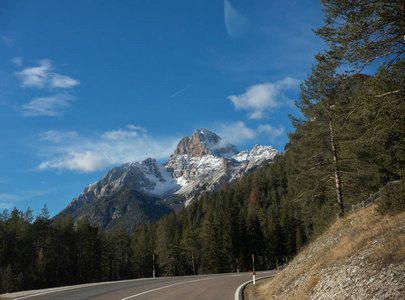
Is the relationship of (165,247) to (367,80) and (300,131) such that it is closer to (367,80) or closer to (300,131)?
(300,131)

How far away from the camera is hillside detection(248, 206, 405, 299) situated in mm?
6742

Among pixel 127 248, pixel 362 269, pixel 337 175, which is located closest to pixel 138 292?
pixel 362 269

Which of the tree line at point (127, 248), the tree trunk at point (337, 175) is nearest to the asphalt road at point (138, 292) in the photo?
the tree trunk at point (337, 175)

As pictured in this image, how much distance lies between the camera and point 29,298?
37.2 ft

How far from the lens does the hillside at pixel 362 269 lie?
6.74 m

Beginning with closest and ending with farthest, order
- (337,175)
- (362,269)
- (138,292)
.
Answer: (362,269), (138,292), (337,175)

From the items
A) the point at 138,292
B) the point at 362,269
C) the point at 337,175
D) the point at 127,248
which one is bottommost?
the point at 127,248

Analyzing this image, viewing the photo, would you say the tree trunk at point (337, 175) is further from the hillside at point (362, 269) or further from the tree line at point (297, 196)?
the hillside at point (362, 269)

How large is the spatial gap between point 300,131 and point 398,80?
13.0 m

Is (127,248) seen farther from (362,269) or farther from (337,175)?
(362,269)

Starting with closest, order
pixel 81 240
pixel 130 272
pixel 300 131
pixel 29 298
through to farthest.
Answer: pixel 29 298, pixel 300 131, pixel 81 240, pixel 130 272

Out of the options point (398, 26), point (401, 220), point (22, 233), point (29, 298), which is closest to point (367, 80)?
point (398, 26)

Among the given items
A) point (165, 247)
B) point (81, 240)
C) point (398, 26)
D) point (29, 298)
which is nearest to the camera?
point (398, 26)

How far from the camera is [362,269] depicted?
8.00m
